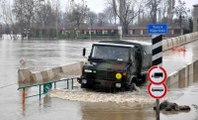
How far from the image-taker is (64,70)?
27328mm

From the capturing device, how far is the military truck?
18.3 metres

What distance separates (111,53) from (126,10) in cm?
10988

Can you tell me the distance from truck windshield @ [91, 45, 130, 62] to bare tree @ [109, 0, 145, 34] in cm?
10573

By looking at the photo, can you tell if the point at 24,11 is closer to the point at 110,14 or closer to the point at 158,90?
the point at 110,14

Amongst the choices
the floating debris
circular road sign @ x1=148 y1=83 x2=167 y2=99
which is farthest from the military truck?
circular road sign @ x1=148 y1=83 x2=167 y2=99

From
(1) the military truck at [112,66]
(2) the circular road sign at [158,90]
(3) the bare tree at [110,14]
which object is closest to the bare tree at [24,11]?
(3) the bare tree at [110,14]

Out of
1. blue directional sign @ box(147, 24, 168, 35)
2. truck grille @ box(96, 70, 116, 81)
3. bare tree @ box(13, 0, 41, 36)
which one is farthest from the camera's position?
bare tree @ box(13, 0, 41, 36)

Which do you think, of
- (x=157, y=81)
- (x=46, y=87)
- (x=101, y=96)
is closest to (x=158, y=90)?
(x=157, y=81)

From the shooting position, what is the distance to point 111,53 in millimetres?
19156

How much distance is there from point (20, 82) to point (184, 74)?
12.1m

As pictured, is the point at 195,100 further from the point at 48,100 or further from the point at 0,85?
the point at 0,85

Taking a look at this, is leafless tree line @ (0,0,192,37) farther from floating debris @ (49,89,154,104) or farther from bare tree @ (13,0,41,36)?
floating debris @ (49,89,154,104)

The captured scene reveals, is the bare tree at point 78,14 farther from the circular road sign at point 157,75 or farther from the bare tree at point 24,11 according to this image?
the circular road sign at point 157,75

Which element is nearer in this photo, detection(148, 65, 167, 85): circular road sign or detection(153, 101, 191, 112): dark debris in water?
detection(148, 65, 167, 85): circular road sign
